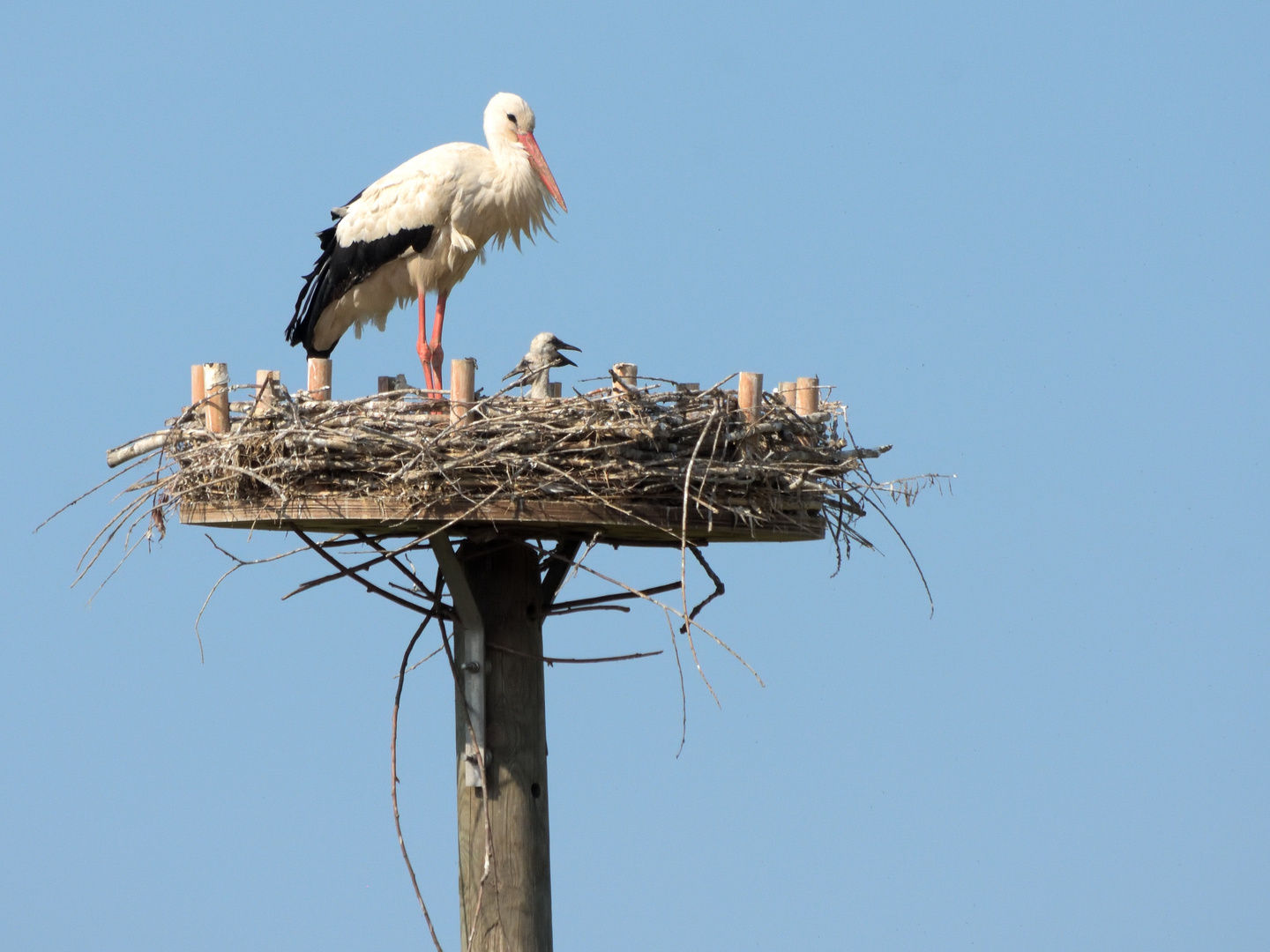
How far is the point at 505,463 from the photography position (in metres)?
5.83

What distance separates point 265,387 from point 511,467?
103 cm

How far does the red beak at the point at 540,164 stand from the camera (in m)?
8.43

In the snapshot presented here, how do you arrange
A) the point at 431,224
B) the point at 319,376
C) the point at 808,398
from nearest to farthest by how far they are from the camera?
1. the point at 319,376
2. the point at 808,398
3. the point at 431,224

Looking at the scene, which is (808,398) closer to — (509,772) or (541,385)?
(541,385)

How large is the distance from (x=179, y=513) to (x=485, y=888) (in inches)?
68.7

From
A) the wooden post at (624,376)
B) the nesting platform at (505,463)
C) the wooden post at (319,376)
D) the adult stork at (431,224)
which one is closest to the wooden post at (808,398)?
the nesting platform at (505,463)

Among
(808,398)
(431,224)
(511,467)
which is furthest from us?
(431,224)

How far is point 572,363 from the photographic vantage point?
293 inches

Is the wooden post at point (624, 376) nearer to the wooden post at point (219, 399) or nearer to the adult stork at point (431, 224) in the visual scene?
the wooden post at point (219, 399)

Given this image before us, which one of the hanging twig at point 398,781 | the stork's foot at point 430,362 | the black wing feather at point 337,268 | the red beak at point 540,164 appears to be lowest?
the hanging twig at point 398,781

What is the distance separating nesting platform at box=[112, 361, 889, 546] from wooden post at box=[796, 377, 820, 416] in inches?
9.5

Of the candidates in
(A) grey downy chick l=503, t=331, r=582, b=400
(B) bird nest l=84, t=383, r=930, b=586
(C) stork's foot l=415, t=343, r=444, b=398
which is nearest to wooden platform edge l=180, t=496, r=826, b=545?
(B) bird nest l=84, t=383, r=930, b=586

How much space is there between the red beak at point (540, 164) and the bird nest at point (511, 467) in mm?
2412

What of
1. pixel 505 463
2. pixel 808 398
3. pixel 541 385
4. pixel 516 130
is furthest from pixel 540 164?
pixel 505 463
